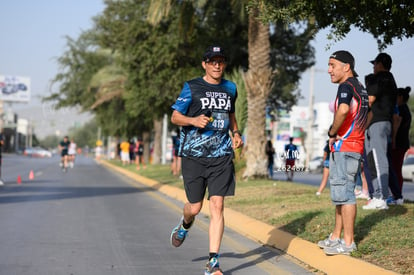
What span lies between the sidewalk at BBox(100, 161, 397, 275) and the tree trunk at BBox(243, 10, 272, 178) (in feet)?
21.7

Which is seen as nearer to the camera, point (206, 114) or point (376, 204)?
point (206, 114)

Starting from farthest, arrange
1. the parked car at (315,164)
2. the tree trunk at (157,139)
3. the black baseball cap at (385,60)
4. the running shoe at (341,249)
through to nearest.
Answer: the parked car at (315,164) → the tree trunk at (157,139) → the black baseball cap at (385,60) → the running shoe at (341,249)

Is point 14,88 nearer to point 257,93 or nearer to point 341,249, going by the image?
point 257,93

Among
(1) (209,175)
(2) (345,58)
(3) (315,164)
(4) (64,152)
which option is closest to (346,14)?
(2) (345,58)

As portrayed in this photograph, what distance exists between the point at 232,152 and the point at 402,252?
1.98 meters

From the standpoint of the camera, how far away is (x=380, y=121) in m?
9.93

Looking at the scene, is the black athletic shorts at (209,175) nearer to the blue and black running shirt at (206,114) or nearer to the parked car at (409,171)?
the blue and black running shirt at (206,114)

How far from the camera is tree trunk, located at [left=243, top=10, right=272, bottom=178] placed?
19.9 m

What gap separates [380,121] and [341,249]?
3.27 metres

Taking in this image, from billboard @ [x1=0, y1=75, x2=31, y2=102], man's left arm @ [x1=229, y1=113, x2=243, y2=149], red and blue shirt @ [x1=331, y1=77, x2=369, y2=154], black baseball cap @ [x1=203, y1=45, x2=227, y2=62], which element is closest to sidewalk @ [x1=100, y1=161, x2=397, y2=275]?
red and blue shirt @ [x1=331, y1=77, x2=369, y2=154]

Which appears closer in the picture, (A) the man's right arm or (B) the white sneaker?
(A) the man's right arm

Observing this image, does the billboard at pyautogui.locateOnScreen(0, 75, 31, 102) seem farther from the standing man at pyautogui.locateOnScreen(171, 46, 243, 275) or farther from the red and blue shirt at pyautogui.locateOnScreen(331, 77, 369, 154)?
the red and blue shirt at pyautogui.locateOnScreen(331, 77, 369, 154)

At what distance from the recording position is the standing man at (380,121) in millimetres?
9750

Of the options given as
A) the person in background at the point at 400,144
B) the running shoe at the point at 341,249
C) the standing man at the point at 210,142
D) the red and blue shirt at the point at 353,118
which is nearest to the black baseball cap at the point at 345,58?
the red and blue shirt at the point at 353,118
